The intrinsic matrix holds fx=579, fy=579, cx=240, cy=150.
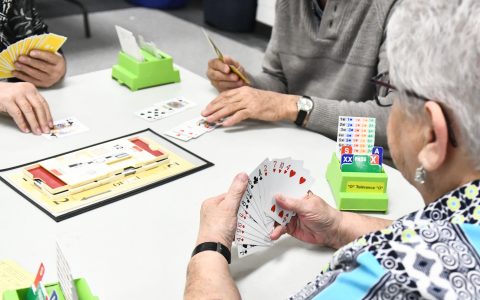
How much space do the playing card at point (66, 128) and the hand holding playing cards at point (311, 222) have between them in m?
0.77

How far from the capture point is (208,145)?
175cm

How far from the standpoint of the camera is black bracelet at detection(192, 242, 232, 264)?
47.4 inches

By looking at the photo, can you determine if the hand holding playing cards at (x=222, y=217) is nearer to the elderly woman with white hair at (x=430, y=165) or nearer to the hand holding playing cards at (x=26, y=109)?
the elderly woman with white hair at (x=430, y=165)

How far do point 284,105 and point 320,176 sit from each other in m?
0.34

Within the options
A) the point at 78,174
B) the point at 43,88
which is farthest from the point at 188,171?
the point at 43,88

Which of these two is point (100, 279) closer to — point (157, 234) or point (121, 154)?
point (157, 234)

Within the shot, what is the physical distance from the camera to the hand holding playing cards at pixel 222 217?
4.07ft

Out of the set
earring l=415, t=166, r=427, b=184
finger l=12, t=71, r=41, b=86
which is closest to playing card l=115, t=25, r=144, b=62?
finger l=12, t=71, r=41, b=86

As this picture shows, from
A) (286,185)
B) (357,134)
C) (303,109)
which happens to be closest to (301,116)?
(303,109)

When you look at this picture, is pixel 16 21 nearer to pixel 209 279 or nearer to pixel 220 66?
pixel 220 66

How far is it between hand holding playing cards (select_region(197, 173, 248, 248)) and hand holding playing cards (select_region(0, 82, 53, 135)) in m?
0.72

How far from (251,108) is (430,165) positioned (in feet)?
3.22

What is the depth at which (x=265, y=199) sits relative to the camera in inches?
51.8

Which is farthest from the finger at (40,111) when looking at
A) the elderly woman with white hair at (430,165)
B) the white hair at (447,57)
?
the white hair at (447,57)
